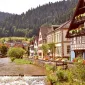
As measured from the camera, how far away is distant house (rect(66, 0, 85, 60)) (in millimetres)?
45537

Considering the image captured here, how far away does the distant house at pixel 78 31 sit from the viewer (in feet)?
149

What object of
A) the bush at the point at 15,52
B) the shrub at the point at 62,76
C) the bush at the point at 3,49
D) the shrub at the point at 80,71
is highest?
the bush at the point at 3,49

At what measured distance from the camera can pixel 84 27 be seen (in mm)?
44156

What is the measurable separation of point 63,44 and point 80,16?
55.0ft

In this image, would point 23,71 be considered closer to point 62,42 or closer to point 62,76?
point 62,42

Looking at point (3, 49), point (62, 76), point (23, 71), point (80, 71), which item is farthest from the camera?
point (3, 49)

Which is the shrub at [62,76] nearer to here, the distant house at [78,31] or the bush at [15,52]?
the distant house at [78,31]

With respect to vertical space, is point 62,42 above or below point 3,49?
below

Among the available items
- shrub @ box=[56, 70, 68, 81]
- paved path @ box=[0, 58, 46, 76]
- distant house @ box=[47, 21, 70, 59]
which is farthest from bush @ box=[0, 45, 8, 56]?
shrub @ box=[56, 70, 68, 81]

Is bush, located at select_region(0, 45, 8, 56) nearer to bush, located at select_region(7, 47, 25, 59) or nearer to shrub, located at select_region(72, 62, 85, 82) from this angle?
bush, located at select_region(7, 47, 25, 59)

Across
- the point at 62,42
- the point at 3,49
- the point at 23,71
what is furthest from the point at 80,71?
the point at 3,49

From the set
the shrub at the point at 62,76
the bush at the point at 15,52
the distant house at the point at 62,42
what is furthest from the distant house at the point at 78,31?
the bush at the point at 15,52

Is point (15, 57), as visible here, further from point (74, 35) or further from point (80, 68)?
point (80, 68)

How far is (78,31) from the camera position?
46156 millimetres
